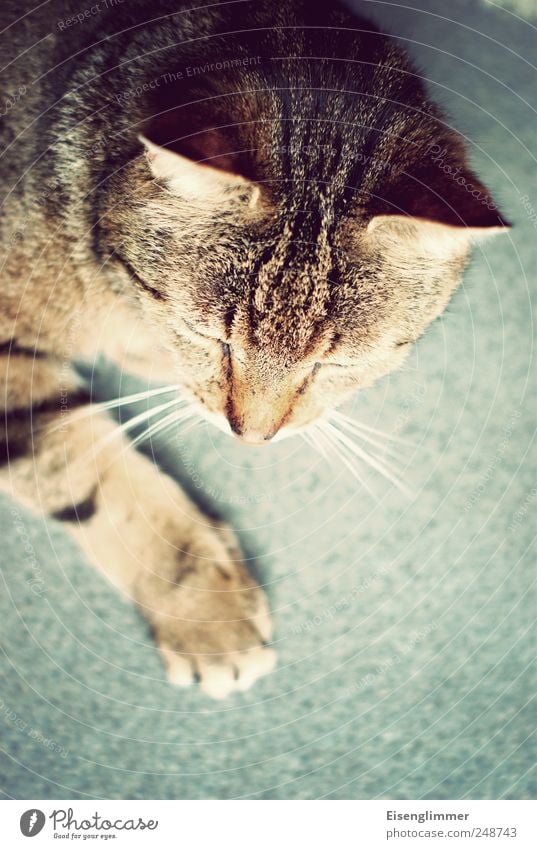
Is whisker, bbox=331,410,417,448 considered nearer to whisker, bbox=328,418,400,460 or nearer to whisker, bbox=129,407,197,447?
whisker, bbox=328,418,400,460

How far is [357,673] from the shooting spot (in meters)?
0.72

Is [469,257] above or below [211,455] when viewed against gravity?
above

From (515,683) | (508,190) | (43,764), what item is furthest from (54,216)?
(515,683)

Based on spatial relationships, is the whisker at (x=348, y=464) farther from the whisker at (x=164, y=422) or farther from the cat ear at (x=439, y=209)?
the cat ear at (x=439, y=209)

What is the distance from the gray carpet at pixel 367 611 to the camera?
67 cm

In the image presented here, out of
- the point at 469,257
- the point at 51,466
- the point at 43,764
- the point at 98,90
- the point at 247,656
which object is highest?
the point at 98,90

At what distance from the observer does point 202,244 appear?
→ 0.49 meters

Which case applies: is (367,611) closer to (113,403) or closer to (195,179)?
(113,403)

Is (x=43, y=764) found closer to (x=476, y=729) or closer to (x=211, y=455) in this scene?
(x=211, y=455)

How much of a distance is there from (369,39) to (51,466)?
54cm

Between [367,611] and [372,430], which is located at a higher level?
[372,430]

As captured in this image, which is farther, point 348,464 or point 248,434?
point 348,464

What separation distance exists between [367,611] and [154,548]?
0.27m

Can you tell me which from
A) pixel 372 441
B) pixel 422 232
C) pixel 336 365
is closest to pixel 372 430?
pixel 372 441
